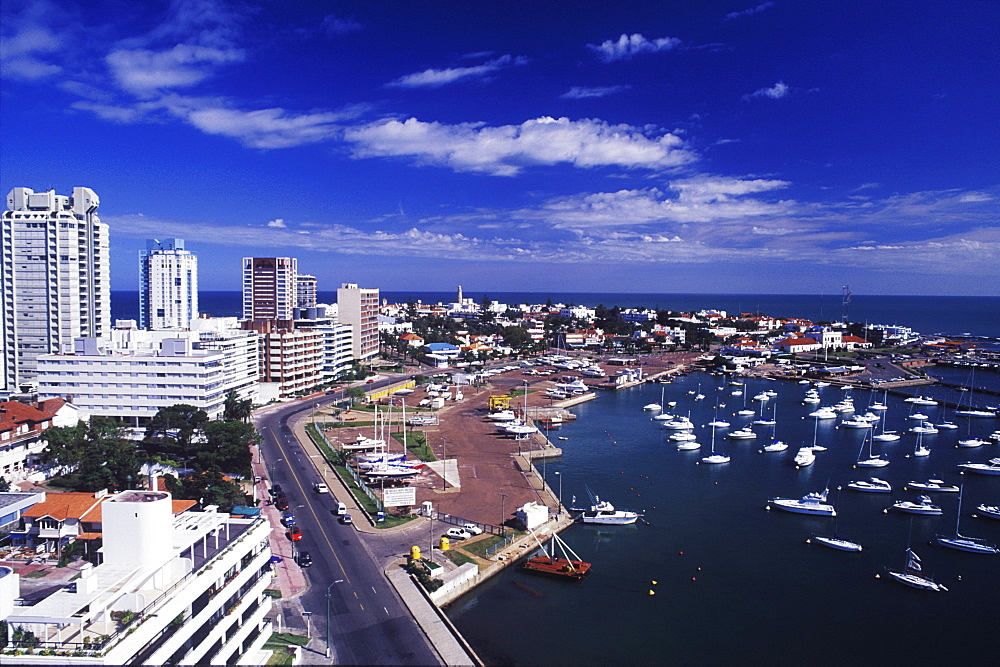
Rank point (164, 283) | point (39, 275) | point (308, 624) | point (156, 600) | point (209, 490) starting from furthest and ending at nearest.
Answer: point (164, 283)
point (39, 275)
point (209, 490)
point (308, 624)
point (156, 600)

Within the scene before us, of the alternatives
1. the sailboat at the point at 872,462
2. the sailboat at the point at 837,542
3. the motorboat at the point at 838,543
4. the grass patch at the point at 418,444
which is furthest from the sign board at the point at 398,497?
the sailboat at the point at 872,462

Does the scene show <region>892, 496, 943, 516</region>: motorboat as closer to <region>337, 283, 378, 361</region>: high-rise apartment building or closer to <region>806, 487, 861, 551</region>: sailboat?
<region>806, 487, 861, 551</region>: sailboat

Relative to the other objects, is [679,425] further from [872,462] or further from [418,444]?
[418,444]

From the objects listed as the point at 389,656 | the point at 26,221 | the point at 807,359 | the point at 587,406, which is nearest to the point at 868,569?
the point at 389,656

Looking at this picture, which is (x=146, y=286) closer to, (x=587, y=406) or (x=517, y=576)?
(x=587, y=406)

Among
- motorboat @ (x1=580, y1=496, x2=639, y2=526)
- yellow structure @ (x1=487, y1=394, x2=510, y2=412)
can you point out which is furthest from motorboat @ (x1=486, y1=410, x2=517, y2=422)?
motorboat @ (x1=580, y1=496, x2=639, y2=526)

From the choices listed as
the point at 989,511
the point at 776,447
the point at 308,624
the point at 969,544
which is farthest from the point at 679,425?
the point at 308,624
